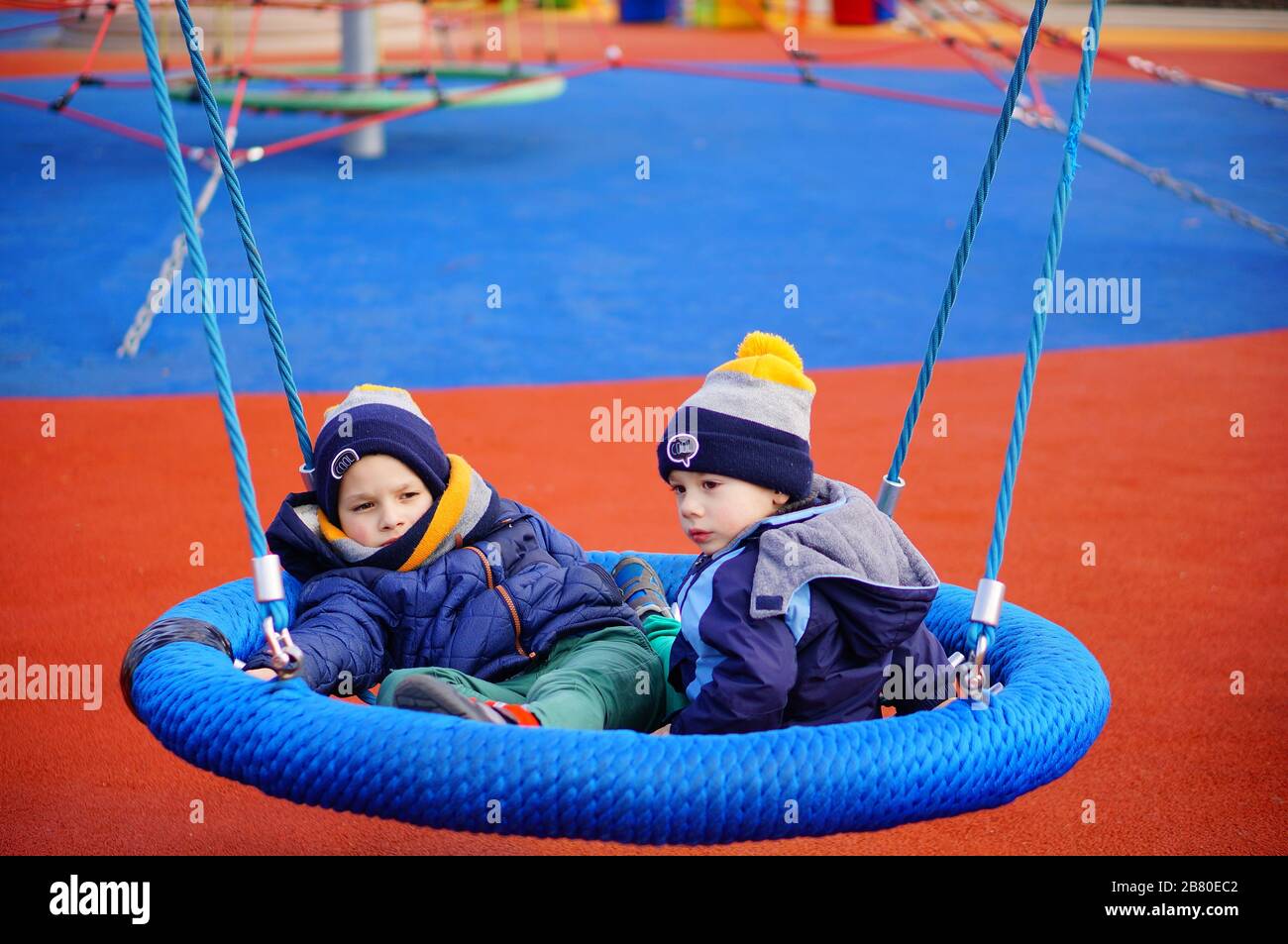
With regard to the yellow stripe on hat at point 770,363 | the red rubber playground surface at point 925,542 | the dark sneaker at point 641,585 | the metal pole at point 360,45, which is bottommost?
the red rubber playground surface at point 925,542

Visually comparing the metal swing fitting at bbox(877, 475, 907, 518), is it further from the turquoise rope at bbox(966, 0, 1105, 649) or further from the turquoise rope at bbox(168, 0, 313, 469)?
the turquoise rope at bbox(168, 0, 313, 469)

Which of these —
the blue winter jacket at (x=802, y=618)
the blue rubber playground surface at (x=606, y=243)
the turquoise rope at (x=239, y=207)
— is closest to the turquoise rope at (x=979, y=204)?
the blue winter jacket at (x=802, y=618)

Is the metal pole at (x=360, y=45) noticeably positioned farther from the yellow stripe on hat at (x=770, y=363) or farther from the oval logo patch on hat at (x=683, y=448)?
the oval logo patch on hat at (x=683, y=448)

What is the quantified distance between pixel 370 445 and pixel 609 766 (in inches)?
34.4

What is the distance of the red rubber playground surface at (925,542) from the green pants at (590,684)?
61 cm

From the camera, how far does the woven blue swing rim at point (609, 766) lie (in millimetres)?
1700

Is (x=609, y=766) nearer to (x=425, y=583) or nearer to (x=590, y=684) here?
(x=590, y=684)

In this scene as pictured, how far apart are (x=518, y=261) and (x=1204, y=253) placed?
156 inches

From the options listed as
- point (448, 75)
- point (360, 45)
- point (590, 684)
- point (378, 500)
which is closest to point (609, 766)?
point (590, 684)

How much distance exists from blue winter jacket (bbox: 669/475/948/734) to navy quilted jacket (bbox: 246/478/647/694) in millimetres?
335

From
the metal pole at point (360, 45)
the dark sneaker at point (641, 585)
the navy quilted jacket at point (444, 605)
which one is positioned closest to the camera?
the navy quilted jacket at point (444, 605)

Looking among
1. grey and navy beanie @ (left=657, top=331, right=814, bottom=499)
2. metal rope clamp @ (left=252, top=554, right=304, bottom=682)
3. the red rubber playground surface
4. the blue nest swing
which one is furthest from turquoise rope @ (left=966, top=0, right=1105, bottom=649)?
the red rubber playground surface
